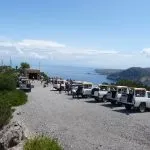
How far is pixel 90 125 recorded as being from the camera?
24703 mm

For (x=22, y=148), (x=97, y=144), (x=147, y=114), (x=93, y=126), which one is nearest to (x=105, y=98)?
(x=147, y=114)

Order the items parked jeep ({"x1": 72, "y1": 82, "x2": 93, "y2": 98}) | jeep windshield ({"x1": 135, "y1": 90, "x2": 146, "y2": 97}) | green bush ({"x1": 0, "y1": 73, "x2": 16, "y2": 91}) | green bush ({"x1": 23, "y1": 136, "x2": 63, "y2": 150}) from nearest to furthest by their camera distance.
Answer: green bush ({"x1": 23, "y1": 136, "x2": 63, "y2": 150})
jeep windshield ({"x1": 135, "y1": 90, "x2": 146, "y2": 97})
parked jeep ({"x1": 72, "y1": 82, "x2": 93, "y2": 98})
green bush ({"x1": 0, "y1": 73, "x2": 16, "y2": 91})

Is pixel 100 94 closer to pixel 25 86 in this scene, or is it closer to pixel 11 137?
pixel 25 86

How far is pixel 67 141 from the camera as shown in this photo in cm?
1927

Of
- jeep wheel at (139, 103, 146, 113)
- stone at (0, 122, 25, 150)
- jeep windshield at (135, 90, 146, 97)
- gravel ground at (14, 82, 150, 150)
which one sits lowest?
gravel ground at (14, 82, 150, 150)

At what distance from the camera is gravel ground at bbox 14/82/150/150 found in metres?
18.8

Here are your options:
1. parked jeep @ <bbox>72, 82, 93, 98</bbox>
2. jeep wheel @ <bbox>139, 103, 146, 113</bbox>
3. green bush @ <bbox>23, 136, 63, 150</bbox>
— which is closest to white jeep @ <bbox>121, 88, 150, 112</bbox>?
jeep wheel @ <bbox>139, 103, 146, 113</bbox>

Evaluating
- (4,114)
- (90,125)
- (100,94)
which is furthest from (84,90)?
(4,114)

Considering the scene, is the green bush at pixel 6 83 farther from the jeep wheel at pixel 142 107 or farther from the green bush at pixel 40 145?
the green bush at pixel 40 145

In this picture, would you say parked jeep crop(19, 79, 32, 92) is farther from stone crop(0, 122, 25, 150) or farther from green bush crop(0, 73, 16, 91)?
stone crop(0, 122, 25, 150)

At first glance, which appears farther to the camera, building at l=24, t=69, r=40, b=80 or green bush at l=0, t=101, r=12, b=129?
building at l=24, t=69, r=40, b=80

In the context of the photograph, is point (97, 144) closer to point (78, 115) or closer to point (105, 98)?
point (78, 115)

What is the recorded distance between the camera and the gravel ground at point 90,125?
18.8m

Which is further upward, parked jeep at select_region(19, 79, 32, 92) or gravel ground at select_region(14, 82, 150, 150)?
parked jeep at select_region(19, 79, 32, 92)
